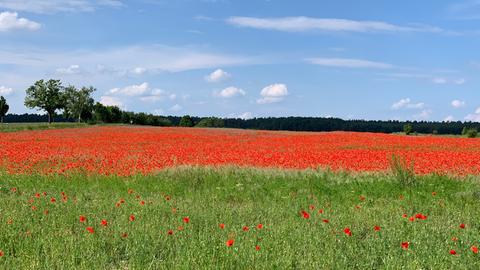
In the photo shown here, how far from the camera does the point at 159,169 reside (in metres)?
16.4

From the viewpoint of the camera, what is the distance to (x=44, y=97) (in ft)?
301

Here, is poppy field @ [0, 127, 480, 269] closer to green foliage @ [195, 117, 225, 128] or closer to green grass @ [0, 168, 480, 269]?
green grass @ [0, 168, 480, 269]

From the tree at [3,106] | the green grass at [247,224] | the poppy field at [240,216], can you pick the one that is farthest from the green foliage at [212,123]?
the green grass at [247,224]

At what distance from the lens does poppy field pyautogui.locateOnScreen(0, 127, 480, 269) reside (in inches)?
251

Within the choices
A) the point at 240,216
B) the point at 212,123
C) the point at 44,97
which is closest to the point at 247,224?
the point at 240,216

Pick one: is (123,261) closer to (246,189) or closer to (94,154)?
(246,189)

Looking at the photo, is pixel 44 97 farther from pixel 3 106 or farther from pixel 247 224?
pixel 247 224

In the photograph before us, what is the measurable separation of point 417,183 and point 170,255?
8.78 meters

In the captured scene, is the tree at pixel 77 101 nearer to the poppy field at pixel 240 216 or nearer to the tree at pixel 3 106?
the tree at pixel 3 106

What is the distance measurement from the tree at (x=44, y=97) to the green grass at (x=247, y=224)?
81.4 meters

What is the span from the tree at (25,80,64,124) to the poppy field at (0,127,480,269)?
77308 millimetres

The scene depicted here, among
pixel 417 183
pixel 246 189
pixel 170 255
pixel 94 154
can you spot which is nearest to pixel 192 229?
pixel 170 255

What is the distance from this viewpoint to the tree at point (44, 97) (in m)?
91.1

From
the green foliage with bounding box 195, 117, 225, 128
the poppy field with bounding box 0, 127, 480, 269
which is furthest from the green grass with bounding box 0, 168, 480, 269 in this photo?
the green foliage with bounding box 195, 117, 225, 128
